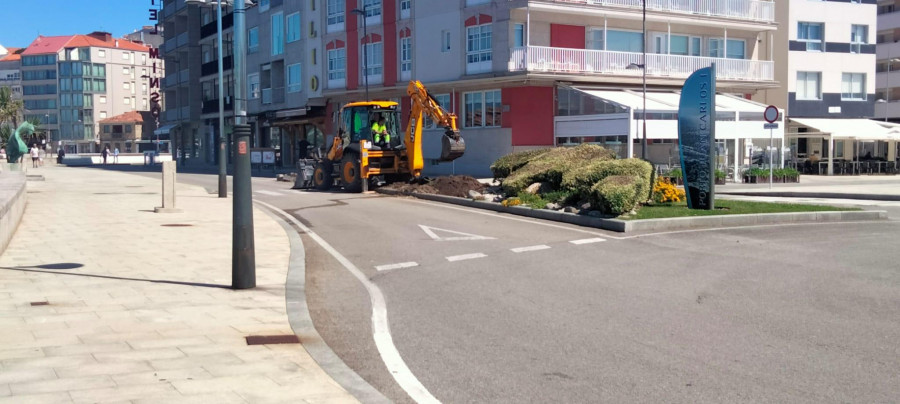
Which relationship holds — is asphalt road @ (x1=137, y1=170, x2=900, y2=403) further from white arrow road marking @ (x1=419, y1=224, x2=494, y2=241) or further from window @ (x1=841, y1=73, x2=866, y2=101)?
window @ (x1=841, y1=73, x2=866, y2=101)

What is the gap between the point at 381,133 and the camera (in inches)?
1067

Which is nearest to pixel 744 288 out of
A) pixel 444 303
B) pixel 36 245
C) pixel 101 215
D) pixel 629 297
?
pixel 629 297

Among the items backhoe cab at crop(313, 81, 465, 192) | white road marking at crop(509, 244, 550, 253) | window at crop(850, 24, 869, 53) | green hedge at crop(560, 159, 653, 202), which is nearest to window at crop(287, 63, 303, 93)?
backhoe cab at crop(313, 81, 465, 192)

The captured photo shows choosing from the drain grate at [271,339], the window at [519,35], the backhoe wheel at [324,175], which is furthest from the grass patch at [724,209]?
the window at [519,35]

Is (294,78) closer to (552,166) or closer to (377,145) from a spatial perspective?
(377,145)

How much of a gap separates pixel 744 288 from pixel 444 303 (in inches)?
143

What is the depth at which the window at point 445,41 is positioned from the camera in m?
38.5

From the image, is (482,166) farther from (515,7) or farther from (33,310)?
(33,310)

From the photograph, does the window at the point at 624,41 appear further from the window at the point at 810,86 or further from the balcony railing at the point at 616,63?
the window at the point at 810,86

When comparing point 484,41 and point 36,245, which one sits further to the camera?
point 484,41

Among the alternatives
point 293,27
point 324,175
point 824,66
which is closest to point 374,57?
point 293,27

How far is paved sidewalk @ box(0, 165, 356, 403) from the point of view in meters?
5.40

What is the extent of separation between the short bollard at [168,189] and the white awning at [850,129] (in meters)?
34.8

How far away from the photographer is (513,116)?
119 feet
